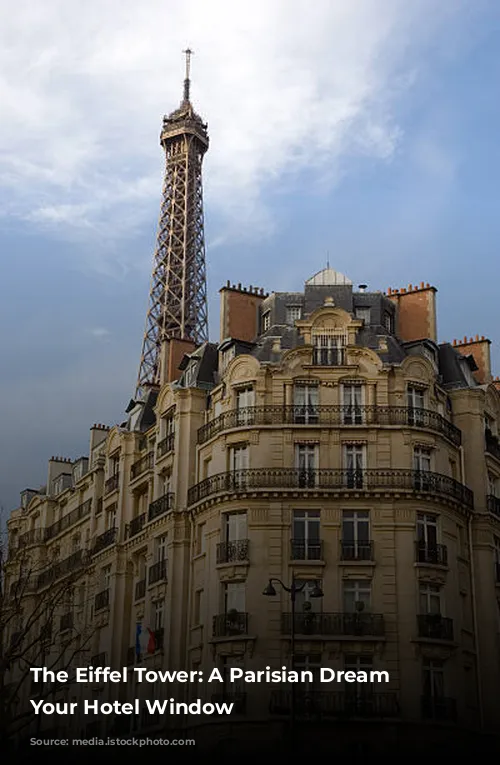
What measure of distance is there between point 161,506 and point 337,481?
7363 mm

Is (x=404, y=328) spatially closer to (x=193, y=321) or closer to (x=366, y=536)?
(x=366, y=536)

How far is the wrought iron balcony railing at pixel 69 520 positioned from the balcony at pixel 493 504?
60.0 feet

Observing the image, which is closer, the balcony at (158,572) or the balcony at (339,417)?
the balcony at (339,417)

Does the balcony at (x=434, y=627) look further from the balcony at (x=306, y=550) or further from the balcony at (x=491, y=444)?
the balcony at (x=491, y=444)

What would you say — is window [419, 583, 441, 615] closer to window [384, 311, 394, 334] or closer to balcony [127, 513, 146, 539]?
window [384, 311, 394, 334]

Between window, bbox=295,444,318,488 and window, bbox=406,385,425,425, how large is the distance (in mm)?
3481

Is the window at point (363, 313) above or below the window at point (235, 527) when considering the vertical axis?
above

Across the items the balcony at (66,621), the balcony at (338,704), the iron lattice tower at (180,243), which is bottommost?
the balcony at (338,704)

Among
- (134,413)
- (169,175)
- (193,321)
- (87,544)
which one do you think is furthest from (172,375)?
(169,175)

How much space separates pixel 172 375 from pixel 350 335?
9.17 metres

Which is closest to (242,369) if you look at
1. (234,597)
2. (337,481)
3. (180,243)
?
(337,481)

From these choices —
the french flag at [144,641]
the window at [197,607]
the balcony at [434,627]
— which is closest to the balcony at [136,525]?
the french flag at [144,641]

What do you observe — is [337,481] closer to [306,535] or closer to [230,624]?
[306,535]

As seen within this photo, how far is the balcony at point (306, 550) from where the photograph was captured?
126 ft
